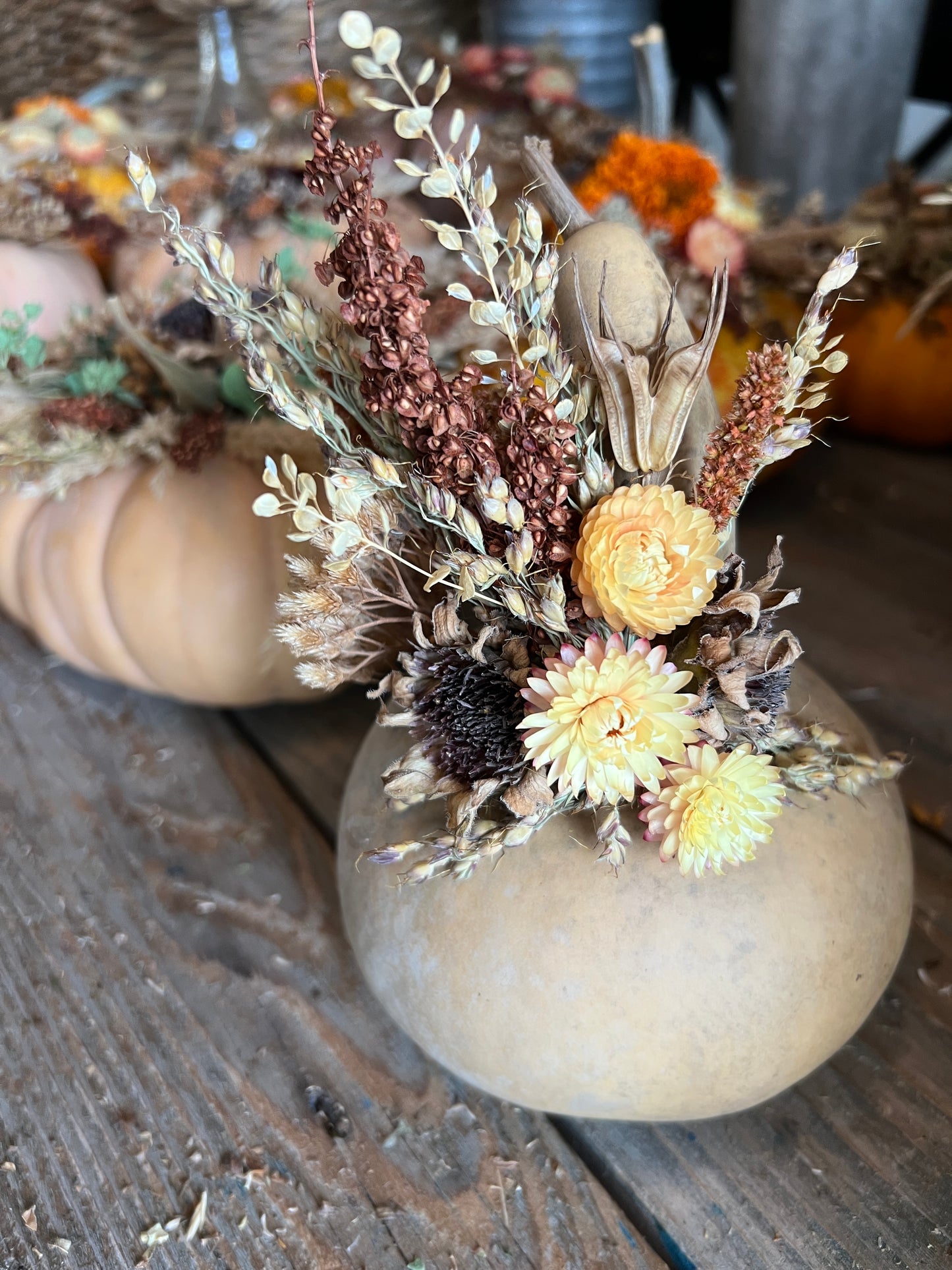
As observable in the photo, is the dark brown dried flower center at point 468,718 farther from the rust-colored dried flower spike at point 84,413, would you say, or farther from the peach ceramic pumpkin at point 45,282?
the peach ceramic pumpkin at point 45,282

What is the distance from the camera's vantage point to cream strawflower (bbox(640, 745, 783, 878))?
381 millimetres

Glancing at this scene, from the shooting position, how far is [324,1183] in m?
0.48

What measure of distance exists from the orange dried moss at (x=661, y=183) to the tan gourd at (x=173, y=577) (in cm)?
48

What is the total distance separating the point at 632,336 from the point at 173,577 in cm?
44

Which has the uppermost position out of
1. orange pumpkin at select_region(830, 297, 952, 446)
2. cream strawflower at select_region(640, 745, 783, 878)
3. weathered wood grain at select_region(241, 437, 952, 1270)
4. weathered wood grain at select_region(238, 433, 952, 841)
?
cream strawflower at select_region(640, 745, 783, 878)

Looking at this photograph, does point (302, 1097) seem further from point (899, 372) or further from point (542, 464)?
point (899, 372)

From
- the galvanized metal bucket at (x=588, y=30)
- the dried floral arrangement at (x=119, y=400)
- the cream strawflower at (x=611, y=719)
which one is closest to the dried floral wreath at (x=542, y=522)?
the cream strawflower at (x=611, y=719)

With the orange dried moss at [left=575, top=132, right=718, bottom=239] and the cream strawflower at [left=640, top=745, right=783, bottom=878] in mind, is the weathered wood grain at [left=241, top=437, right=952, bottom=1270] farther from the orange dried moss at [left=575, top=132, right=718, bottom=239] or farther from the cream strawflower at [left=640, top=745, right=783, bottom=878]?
the orange dried moss at [left=575, top=132, right=718, bottom=239]

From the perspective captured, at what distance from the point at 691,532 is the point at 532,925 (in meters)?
0.19

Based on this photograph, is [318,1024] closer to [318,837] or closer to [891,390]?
[318,837]

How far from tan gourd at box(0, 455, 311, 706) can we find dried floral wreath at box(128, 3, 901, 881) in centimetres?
27

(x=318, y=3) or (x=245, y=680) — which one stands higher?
(x=318, y=3)

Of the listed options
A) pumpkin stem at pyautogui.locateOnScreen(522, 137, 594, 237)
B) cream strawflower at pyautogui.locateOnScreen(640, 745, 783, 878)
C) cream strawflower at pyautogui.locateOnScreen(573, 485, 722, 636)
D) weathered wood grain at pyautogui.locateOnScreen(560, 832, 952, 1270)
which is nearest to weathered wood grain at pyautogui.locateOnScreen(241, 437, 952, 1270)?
weathered wood grain at pyautogui.locateOnScreen(560, 832, 952, 1270)

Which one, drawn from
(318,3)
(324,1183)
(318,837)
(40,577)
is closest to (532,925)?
(324,1183)
